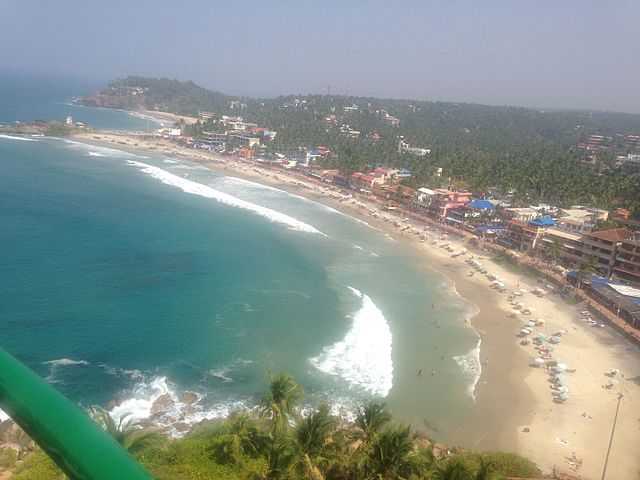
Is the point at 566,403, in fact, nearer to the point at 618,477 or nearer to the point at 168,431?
the point at 618,477

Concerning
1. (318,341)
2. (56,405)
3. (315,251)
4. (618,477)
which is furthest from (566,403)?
(56,405)

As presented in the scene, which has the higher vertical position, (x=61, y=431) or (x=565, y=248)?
(x=61, y=431)

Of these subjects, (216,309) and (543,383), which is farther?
(216,309)

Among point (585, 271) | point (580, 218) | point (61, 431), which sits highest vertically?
point (61, 431)

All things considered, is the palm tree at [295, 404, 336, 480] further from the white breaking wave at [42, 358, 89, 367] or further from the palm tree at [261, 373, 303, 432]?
the white breaking wave at [42, 358, 89, 367]

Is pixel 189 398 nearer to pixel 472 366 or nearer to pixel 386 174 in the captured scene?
pixel 472 366

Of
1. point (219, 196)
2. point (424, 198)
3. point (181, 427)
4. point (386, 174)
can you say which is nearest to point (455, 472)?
point (181, 427)

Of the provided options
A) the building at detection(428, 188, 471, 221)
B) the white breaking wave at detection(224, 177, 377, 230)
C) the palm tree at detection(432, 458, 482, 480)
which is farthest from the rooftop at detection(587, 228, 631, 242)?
the palm tree at detection(432, 458, 482, 480)

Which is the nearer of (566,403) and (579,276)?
(566,403)
